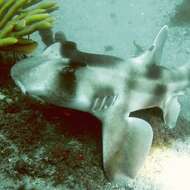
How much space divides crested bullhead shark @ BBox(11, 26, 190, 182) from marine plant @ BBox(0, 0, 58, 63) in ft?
2.55

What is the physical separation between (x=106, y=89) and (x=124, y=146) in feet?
2.00

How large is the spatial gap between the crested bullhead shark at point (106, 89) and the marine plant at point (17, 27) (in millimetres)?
777

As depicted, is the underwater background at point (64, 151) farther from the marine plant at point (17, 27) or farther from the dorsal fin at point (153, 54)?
the dorsal fin at point (153, 54)

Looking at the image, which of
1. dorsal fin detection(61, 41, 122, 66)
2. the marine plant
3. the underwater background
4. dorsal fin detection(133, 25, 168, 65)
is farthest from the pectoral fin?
the marine plant

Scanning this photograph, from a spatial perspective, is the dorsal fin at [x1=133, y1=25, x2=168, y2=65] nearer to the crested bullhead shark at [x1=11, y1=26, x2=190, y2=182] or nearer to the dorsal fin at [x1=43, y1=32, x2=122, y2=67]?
the crested bullhead shark at [x1=11, y1=26, x2=190, y2=182]

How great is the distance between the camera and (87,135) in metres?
3.31

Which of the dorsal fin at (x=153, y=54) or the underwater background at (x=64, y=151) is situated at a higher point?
the dorsal fin at (x=153, y=54)

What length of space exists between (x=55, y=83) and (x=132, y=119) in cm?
90

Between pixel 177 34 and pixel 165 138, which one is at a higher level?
pixel 165 138

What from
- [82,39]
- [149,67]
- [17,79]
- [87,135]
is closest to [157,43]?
[149,67]

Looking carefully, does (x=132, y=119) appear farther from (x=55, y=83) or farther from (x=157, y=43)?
(x=157, y=43)

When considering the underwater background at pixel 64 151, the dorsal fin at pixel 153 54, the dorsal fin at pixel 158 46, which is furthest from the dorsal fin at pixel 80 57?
the dorsal fin at pixel 158 46

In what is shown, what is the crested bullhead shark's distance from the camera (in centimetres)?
308

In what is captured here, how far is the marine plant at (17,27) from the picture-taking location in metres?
3.91
